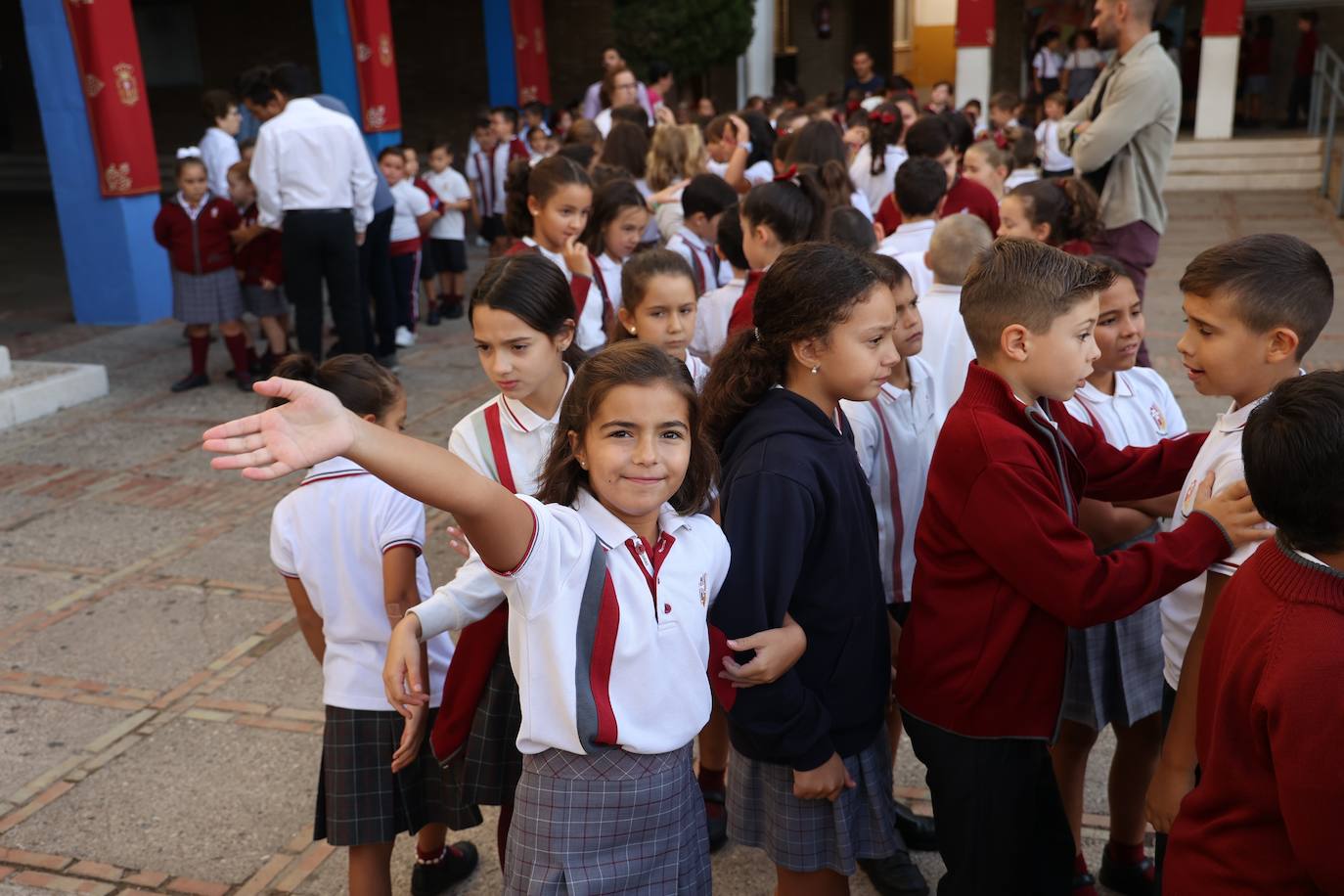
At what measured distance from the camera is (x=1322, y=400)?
1599mm

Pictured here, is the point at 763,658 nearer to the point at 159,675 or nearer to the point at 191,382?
the point at 159,675

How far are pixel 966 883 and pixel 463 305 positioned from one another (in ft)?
27.1

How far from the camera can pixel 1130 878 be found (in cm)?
271

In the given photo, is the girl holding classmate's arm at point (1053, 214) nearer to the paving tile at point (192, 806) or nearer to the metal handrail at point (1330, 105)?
the paving tile at point (192, 806)

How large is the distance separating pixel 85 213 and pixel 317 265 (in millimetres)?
2997

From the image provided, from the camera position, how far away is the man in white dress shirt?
22.2 feet

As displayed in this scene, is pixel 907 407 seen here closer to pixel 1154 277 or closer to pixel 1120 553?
pixel 1120 553

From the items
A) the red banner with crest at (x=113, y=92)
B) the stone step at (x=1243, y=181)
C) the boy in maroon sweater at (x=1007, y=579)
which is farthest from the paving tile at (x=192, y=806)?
the stone step at (x=1243, y=181)

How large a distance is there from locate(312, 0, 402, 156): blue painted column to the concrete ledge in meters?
4.39

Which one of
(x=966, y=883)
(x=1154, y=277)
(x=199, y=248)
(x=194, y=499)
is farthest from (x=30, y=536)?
(x=1154, y=277)

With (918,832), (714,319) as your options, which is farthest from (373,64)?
(918,832)

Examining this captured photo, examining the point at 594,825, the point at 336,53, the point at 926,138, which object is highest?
the point at 336,53

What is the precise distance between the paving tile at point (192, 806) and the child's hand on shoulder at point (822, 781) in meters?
1.52

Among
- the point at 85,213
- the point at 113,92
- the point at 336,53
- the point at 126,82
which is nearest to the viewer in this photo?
the point at 113,92
